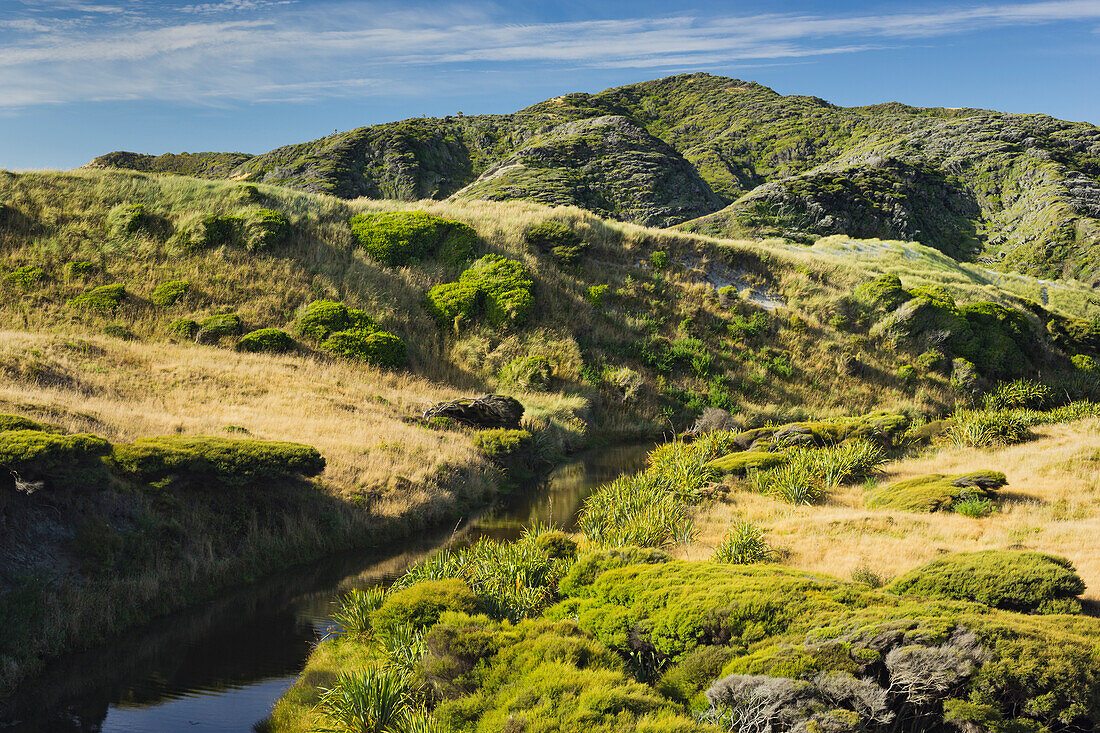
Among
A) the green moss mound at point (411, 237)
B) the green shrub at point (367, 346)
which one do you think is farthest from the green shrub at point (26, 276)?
the green moss mound at point (411, 237)

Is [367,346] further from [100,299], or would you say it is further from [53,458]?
[53,458]

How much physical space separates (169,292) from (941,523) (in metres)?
27.9

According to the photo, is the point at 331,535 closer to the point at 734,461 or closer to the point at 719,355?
the point at 734,461

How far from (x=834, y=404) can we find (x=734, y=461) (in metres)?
16.0

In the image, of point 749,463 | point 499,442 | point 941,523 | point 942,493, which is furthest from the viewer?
point 499,442

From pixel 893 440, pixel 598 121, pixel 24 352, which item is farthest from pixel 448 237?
pixel 598 121

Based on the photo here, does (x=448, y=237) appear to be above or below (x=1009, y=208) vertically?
below

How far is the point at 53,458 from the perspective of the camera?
10492mm

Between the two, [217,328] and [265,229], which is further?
[265,229]

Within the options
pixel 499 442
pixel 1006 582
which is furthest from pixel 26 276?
pixel 1006 582

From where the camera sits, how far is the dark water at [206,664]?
8.66 metres

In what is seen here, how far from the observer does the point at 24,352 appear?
18750mm

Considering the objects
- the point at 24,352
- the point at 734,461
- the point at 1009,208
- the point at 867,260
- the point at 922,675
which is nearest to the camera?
the point at 922,675

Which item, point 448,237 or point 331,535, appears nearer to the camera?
point 331,535
